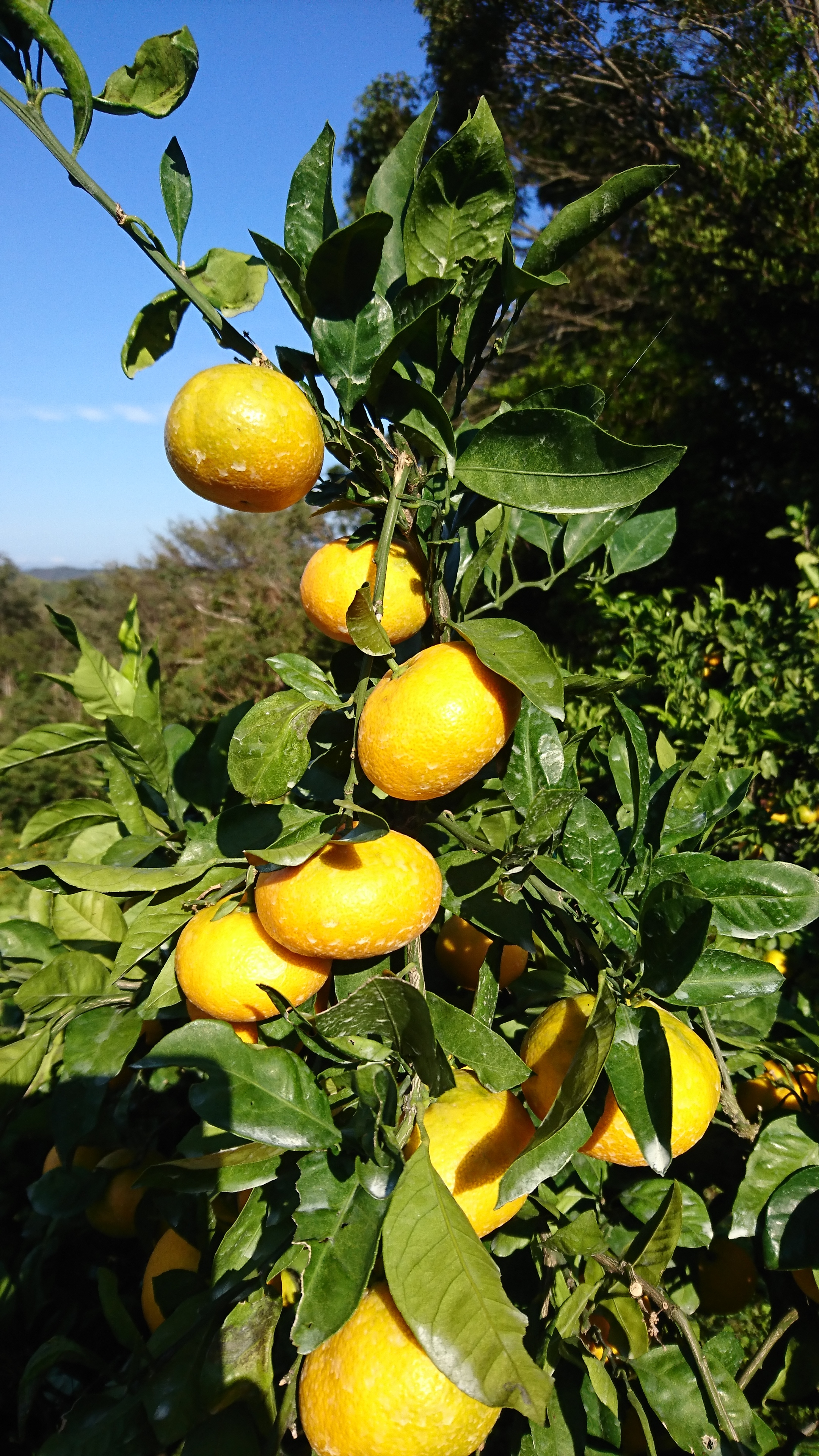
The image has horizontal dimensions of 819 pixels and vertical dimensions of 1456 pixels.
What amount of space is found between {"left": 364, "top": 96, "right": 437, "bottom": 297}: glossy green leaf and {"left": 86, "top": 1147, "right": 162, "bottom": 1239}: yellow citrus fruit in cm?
87

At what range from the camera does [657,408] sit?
14.9 feet

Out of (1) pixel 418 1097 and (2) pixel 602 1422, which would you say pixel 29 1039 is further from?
(2) pixel 602 1422

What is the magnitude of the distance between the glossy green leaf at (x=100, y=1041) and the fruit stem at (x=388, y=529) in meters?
0.42

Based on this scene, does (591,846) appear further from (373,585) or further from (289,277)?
(289,277)

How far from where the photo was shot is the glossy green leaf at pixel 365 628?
0.48 m

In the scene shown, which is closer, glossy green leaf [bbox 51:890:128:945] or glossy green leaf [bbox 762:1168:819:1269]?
glossy green leaf [bbox 762:1168:819:1269]

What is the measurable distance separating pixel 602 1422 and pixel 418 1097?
0.38m

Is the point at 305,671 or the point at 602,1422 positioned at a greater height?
the point at 305,671

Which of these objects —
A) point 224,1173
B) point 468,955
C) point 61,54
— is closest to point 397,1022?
point 224,1173

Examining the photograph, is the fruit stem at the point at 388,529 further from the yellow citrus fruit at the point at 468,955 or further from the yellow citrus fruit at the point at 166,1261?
the yellow citrus fruit at the point at 166,1261

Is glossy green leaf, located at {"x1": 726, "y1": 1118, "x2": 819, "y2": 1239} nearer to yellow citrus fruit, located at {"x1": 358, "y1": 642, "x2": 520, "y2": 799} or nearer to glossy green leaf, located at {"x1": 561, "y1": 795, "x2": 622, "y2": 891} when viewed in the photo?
glossy green leaf, located at {"x1": 561, "y1": 795, "x2": 622, "y2": 891}

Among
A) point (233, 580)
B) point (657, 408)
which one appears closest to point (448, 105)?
point (657, 408)

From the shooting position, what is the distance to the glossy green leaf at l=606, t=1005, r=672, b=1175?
17.7 inches

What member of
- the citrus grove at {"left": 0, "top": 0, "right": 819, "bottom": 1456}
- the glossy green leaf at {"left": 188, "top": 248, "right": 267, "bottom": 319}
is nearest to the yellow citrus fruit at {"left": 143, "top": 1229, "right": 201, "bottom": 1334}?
the citrus grove at {"left": 0, "top": 0, "right": 819, "bottom": 1456}
